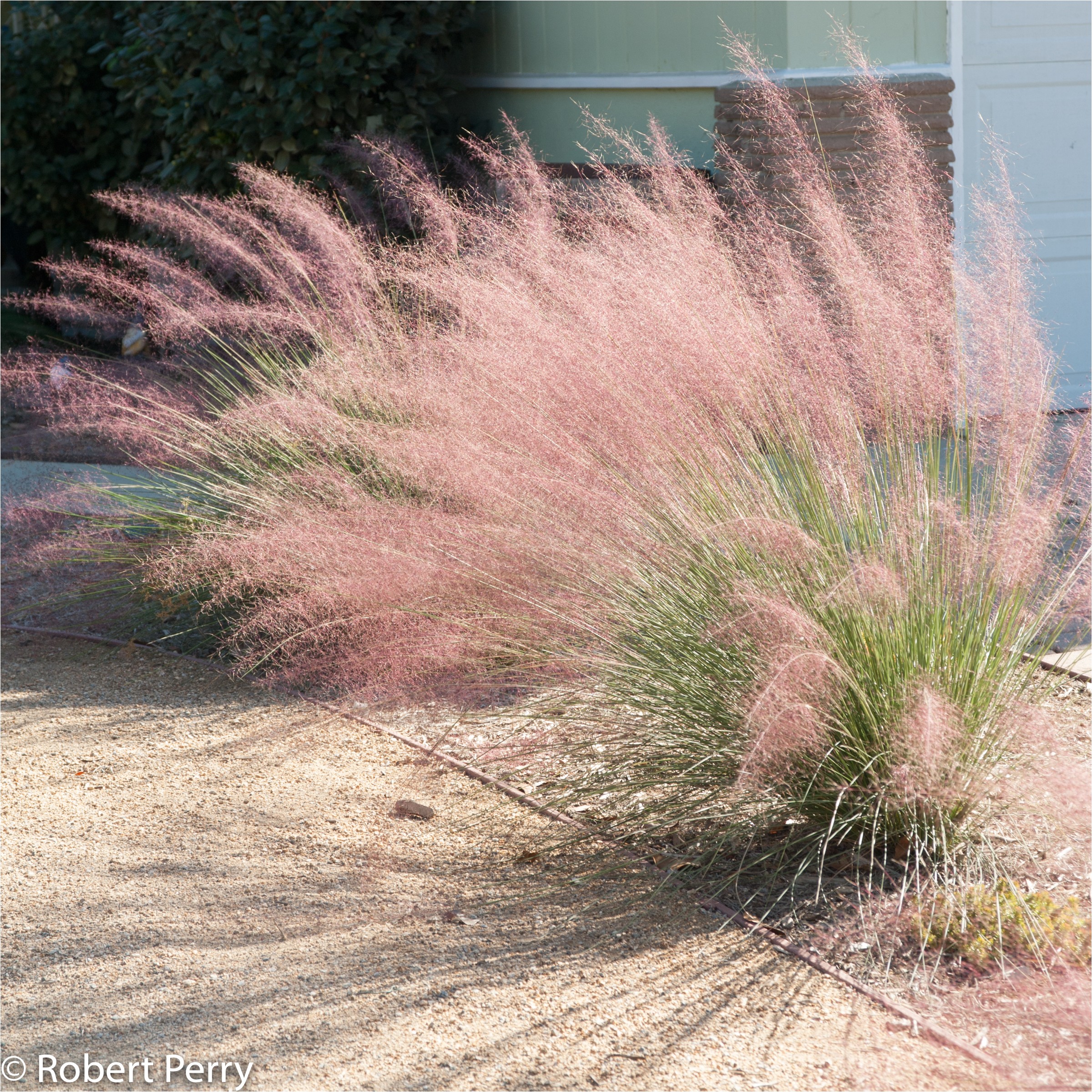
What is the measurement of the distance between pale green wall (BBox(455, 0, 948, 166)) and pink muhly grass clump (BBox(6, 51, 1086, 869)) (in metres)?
2.92

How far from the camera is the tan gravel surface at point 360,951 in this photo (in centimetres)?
184

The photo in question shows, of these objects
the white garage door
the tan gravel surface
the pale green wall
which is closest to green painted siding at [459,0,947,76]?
the pale green wall

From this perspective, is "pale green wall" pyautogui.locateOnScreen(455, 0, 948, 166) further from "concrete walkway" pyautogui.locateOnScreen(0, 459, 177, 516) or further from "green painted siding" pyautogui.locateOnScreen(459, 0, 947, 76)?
"concrete walkway" pyautogui.locateOnScreen(0, 459, 177, 516)

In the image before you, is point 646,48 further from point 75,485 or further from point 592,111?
point 75,485

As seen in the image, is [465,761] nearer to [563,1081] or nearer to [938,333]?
[563,1081]

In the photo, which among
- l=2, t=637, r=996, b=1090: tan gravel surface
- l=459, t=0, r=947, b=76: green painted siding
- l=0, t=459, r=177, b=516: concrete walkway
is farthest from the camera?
l=459, t=0, r=947, b=76: green painted siding

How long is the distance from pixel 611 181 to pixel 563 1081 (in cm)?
204

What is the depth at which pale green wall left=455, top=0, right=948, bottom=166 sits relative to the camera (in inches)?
213

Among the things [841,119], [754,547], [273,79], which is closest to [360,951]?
[754,547]

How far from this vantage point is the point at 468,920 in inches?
89.1

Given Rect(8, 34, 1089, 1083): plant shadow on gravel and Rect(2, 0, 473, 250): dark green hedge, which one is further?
Rect(2, 0, 473, 250): dark green hedge

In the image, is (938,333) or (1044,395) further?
(938,333)

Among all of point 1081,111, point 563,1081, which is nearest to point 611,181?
point 563,1081

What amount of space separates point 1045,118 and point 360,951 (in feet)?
17.3
